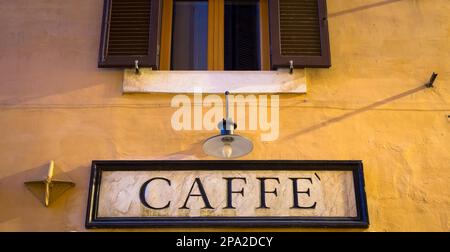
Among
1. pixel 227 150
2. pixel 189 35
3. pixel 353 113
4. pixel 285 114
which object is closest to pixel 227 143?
pixel 227 150

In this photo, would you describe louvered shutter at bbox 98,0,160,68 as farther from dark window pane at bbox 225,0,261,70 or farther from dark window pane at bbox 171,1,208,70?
dark window pane at bbox 225,0,261,70

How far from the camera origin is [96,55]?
20.5 feet

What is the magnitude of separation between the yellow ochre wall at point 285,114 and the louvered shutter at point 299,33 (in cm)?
16

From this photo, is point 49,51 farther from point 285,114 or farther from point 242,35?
point 285,114

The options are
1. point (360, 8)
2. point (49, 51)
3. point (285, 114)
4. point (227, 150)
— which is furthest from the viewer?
point (360, 8)

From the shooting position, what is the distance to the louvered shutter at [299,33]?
6.15 metres

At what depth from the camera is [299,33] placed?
634 centimetres

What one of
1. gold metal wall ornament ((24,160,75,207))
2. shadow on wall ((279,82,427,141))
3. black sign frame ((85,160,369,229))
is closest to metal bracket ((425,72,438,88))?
shadow on wall ((279,82,427,141))

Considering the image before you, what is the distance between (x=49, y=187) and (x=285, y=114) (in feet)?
7.68

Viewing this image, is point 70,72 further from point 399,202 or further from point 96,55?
point 399,202

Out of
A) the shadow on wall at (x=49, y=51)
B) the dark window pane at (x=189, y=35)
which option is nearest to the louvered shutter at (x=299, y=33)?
the dark window pane at (x=189, y=35)

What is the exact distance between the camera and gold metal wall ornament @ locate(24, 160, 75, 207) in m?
5.55

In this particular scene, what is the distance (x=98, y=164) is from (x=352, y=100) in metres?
2.55
